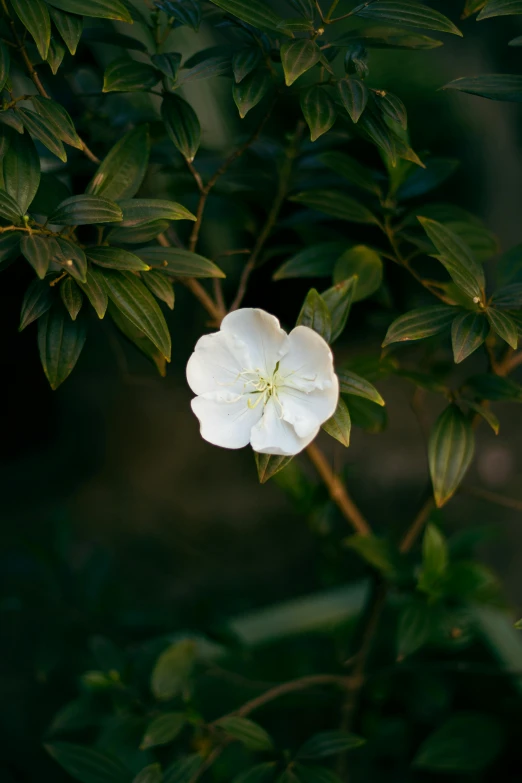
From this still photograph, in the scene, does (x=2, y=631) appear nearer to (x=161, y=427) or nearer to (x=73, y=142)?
(x=161, y=427)

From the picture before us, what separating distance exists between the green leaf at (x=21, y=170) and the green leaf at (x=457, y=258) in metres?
0.40

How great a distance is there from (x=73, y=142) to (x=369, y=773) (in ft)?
3.78

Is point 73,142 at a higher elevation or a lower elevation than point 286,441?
higher

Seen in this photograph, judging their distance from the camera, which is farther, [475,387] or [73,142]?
[475,387]

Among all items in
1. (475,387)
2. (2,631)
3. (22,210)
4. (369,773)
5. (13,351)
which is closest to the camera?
(22,210)

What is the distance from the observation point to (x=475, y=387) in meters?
0.86

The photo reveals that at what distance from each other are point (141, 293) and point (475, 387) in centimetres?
41

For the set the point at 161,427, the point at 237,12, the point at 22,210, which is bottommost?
the point at 161,427

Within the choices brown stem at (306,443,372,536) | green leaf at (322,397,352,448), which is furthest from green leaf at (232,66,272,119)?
brown stem at (306,443,372,536)

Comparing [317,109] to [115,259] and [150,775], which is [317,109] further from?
[150,775]

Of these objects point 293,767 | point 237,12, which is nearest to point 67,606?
point 293,767

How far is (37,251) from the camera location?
0.64 meters

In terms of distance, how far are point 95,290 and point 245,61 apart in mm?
288

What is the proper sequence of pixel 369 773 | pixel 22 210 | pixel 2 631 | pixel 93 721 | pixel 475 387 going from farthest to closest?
pixel 2 631 → pixel 369 773 → pixel 93 721 → pixel 475 387 → pixel 22 210
